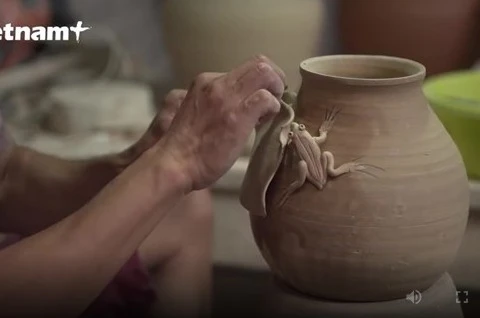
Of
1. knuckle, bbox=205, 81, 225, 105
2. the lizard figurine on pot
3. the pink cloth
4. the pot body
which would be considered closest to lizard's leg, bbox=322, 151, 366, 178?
the lizard figurine on pot

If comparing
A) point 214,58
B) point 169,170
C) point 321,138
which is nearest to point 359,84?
point 321,138

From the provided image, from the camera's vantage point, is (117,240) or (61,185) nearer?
(117,240)

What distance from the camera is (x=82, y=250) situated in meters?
0.67

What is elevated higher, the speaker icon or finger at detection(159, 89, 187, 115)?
finger at detection(159, 89, 187, 115)

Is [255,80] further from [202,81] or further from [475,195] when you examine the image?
[475,195]

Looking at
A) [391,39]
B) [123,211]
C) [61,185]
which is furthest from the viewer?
[391,39]

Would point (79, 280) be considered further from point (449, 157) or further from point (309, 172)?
point (449, 157)

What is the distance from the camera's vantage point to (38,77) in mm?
1244

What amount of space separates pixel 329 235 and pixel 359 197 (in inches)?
1.7

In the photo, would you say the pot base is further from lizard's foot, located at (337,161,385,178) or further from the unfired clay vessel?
lizard's foot, located at (337,161,385,178)

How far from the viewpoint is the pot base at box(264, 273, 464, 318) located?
760mm

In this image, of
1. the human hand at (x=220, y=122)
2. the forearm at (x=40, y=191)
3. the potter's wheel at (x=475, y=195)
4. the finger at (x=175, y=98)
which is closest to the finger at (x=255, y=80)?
the human hand at (x=220, y=122)

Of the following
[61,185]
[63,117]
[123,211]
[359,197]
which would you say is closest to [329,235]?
[359,197]

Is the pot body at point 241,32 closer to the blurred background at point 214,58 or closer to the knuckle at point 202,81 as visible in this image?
the blurred background at point 214,58
